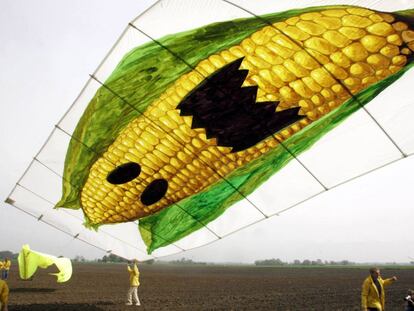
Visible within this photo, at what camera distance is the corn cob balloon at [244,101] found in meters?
3.89

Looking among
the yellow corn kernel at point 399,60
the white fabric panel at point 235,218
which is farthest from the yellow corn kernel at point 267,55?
the white fabric panel at point 235,218

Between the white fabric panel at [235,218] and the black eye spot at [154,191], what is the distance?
1250 millimetres

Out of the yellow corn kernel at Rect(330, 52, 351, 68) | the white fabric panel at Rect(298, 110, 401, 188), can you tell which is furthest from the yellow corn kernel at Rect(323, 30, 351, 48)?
the white fabric panel at Rect(298, 110, 401, 188)

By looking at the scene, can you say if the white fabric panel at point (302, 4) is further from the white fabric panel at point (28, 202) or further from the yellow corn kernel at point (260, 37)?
the white fabric panel at point (28, 202)

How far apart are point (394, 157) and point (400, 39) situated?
65.7 inches

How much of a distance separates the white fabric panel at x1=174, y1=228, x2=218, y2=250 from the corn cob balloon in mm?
1156

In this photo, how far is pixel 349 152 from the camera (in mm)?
5039

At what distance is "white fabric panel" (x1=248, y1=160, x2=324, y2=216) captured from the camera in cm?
569

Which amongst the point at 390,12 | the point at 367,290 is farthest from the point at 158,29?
the point at 367,290

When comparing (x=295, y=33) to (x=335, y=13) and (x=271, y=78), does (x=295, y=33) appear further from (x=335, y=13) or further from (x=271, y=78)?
(x=271, y=78)

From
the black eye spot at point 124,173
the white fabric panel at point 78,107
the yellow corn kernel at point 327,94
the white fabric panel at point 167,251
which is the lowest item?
the white fabric panel at point 167,251

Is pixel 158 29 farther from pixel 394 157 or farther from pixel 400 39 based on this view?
pixel 394 157

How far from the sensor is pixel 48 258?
2273 centimetres

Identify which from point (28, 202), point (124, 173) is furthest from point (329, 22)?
point (28, 202)
